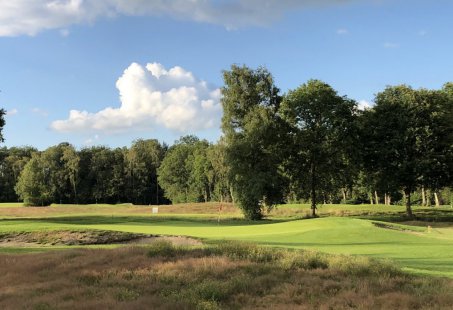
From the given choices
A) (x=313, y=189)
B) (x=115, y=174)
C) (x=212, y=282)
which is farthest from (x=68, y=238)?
(x=115, y=174)

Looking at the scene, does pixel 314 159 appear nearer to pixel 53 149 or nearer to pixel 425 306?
pixel 425 306

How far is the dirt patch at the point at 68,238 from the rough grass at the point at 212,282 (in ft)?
37.9

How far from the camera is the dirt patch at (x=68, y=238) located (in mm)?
27844

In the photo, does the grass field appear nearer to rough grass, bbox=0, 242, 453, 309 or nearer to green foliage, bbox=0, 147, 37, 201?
rough grass, bbox=0, 242, 453, 309

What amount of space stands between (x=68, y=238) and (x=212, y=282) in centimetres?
1956

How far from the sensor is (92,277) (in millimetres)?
13273

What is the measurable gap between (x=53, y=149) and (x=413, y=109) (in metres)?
100

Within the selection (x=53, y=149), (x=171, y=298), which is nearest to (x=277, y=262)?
(x=171, y=298)

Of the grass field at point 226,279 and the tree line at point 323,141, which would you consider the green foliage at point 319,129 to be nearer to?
the tree line at point 323,141

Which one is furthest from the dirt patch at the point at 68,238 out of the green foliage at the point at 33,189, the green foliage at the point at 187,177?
the green foliage at the point at 187,177

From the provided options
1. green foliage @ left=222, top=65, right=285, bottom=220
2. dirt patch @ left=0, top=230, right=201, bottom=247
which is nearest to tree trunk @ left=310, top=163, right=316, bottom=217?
green foliage @ left=222, top=65, right=285, bottom=220

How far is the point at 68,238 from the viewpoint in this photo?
2881 cm

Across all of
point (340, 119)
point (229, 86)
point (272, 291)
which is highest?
point (229, 86)

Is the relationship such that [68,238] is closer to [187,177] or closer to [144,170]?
[187,177]
